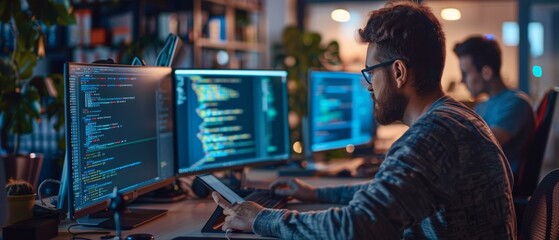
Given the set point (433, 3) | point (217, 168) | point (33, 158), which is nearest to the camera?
point (217, 168)

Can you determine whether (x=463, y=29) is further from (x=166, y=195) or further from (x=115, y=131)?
(x=115, y=131)

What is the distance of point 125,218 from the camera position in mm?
2100

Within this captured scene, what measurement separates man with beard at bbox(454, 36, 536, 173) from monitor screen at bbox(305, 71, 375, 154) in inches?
22.7

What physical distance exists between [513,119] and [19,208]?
248 cm

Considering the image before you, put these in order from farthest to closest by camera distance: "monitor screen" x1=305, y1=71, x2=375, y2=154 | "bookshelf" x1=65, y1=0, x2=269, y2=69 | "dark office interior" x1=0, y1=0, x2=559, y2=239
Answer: "bookshelf" x1=65, y1=0, x2=269, y2=69, "monitor screen" x1=305, y1=71, x2=375, y2=154, "dark office interior" x1=0, y1=0, x2=559, y2=239

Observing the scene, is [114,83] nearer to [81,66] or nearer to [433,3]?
[81,66]

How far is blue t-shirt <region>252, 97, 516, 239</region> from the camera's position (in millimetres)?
1470

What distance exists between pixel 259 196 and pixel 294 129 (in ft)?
10.8

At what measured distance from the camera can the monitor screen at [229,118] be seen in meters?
2.45

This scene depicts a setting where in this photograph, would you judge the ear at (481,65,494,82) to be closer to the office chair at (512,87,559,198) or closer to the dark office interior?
the dark office interior

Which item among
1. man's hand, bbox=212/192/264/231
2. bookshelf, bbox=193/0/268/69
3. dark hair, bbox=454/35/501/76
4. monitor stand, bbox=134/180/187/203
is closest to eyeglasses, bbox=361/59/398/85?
man's hand, bbox=212/192/264/231

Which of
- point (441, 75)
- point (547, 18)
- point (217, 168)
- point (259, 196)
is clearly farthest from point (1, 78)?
point (547, 18)

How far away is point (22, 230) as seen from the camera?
175 centimetres

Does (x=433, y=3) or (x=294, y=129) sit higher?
(x=433, y=3)
